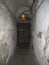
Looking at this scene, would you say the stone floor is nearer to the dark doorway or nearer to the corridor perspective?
the corridor perspective

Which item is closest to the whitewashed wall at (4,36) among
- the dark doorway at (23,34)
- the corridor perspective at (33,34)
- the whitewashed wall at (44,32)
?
the corridor perspective at (33,34)

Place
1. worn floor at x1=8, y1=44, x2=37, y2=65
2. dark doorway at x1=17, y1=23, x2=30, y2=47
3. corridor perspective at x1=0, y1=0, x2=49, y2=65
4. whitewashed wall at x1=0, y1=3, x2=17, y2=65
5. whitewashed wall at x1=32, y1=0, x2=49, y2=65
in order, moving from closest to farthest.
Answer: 1. whitewashed wall at x1=32, y1=0, x2=49, y2=65
2. corridor perspective at x1=0, y1=0, x2=49, y2=65
3. whitewashed wall at x1=0, y1=3, x2=17, y2=65
4. worn floor at x1=8, y1=44, x2=37, y2=65
5. dark doorway at x1=17, y1=23, x2=30, y2=47

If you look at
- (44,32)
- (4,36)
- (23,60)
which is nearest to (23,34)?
(23,60)

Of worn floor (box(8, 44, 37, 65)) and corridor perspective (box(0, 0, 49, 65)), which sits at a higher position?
corridor perspective (box(0, 0, 49, 65))

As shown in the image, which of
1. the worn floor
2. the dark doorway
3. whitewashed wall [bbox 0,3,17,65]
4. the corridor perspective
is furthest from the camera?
the dark doorway

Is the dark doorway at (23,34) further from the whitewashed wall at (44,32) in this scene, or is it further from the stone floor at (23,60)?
the whitewashed wall at (44,32)

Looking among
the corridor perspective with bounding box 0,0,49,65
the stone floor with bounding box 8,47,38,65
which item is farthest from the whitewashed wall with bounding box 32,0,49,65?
the stone floor with bounding box 8,47,38,65

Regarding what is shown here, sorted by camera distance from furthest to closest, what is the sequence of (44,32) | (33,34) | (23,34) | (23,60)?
(23,34) < (33,34) < (23,60) < (44,32)

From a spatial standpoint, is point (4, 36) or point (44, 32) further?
point (4, 36)

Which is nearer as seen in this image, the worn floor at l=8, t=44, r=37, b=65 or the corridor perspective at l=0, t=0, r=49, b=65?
the corridor perspective at l=0, t=0, r=49, b=65

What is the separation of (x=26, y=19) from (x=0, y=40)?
1180 centimetres

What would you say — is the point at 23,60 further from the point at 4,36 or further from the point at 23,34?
the point at 23,34

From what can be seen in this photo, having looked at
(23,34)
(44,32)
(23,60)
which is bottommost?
(23,60)

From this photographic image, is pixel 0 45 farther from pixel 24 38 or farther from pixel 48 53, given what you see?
pixel 24 38
